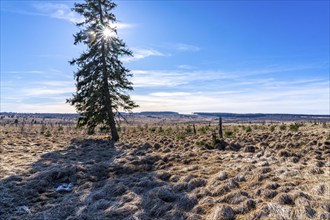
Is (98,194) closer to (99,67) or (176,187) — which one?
(176,187)

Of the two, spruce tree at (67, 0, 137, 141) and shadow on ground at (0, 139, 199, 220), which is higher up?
spruce tree at (67, 0, 137, 141)

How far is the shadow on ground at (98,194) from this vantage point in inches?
276

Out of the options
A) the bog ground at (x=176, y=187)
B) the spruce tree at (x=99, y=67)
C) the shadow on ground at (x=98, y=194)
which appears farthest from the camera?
the spruce tree at (x=99, y=67)

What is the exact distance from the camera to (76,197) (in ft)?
26.9

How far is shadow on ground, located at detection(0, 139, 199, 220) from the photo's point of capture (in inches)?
276

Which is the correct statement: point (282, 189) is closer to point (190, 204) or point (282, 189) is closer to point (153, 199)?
point (190, 204)

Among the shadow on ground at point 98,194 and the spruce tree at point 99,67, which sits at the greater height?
the spruce tree at point 99,67

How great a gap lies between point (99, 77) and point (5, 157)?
938 cm

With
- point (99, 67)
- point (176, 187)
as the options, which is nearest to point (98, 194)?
point (176, 187)

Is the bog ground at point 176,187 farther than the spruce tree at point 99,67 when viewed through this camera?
No

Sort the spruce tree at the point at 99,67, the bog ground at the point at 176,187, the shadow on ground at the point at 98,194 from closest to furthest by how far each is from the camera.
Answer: the bog ground at the point at 176,187 → the shadow on ground at the point at 98,194 → the spruce tree at the point at 99,67

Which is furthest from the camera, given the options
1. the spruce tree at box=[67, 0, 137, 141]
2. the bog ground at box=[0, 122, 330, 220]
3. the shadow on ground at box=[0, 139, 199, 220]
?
the spruce tree at box=[67, 0, 137, 141]

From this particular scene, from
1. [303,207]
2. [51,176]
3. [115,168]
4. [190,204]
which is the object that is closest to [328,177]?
[303,207]

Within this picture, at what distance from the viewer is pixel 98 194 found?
26.9 feet
